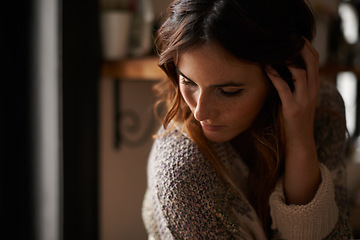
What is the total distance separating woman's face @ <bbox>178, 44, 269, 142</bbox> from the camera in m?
0.61

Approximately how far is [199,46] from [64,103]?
0.73 metres

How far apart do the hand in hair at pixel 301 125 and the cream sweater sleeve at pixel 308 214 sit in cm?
2

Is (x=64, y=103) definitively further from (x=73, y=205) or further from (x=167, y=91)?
(x=167, y=91)

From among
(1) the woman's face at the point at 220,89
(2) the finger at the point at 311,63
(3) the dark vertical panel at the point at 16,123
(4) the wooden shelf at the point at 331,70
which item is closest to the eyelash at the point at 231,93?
(1) the woman's face at the point at 220,89

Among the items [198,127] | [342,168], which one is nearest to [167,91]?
→ [198,127]

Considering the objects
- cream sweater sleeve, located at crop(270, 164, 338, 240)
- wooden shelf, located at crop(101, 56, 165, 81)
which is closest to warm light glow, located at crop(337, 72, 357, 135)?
wooden shelf, located at crop(101, 56, 165, 81)

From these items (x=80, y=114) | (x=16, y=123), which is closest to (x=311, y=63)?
(x=80, y=114)

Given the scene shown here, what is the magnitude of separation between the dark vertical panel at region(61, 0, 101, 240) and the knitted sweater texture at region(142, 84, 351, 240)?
0.53 metres

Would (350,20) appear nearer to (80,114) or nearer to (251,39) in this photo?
(80,114)

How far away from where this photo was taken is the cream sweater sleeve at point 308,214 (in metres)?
0.70

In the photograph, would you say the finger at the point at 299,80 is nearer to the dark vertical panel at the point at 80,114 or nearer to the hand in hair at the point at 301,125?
the hand in hair at the point at 301,125

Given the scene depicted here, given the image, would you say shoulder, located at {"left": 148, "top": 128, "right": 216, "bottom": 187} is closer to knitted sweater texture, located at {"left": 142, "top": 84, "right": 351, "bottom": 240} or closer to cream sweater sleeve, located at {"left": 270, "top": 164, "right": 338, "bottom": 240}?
knitted sweater texture, located at {"left": 142, "top": 84, "right": 351, "bottom": 240}

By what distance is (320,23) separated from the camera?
138 cm

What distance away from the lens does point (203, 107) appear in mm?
646
